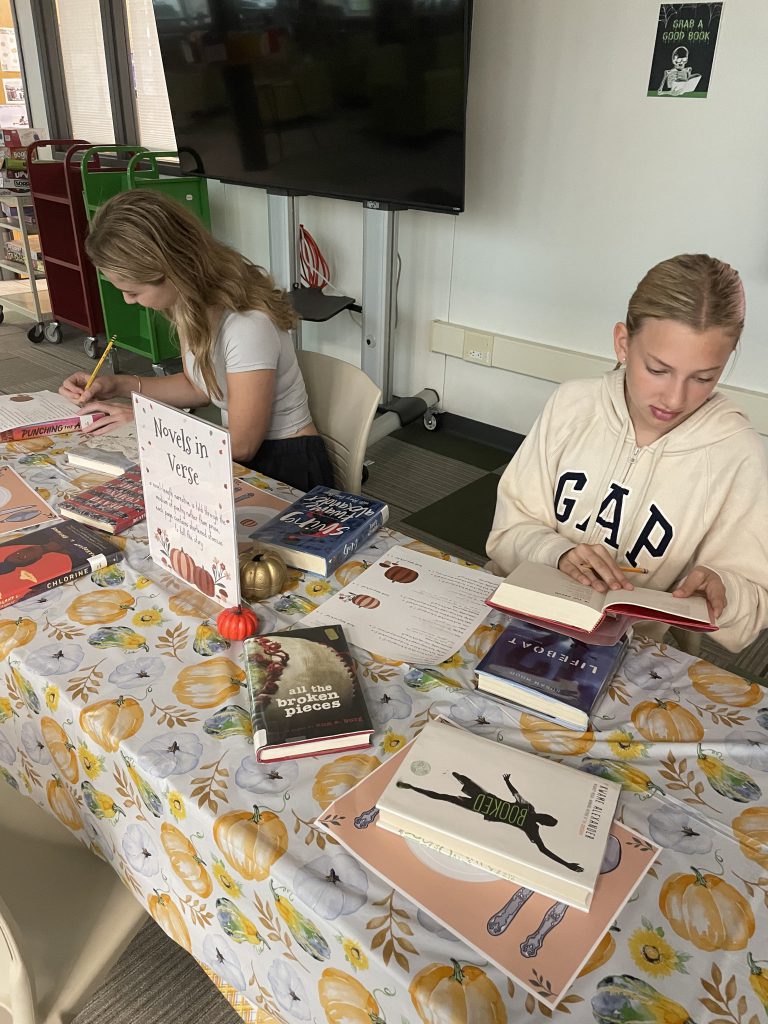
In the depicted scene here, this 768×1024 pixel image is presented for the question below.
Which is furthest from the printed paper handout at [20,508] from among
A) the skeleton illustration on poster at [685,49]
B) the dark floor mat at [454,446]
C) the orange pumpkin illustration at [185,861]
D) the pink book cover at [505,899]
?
the skeleton illustration on poster at [685,49]

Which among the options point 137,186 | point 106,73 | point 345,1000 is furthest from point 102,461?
point 106,73

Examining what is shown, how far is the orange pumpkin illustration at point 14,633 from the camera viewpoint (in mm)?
991

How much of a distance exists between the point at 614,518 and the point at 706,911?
27.9 inches

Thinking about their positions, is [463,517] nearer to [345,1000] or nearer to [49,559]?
[49,559]

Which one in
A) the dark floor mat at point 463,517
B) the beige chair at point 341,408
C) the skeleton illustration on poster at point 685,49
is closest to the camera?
the beige chair at point 341,408

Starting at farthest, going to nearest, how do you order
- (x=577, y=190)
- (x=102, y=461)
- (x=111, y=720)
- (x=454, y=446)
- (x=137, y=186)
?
1. (x=137, y=186)
2. (x=454, y=446)
3. (x=577, y=190)
4. (x=102, y=461)
5. (x=111, y=720)

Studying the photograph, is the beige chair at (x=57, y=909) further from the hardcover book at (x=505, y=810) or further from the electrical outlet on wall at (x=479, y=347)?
the electrical outlet on wall at (x=479, y=347)

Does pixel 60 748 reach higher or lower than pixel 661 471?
lower

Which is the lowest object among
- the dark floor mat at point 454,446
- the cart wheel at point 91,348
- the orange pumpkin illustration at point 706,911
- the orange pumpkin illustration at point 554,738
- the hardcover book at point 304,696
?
the dark floor mat at point 454,446

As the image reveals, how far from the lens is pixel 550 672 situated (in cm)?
94

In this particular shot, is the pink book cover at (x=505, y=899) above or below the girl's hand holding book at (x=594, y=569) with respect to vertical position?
below

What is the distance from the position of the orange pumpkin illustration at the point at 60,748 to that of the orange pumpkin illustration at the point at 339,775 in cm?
34

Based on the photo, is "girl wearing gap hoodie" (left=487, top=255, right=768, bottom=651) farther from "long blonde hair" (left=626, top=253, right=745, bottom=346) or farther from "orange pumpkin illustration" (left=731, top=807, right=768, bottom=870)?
"orange pumpkin illustration" (left=731, top=807, right=768, bottom=870)

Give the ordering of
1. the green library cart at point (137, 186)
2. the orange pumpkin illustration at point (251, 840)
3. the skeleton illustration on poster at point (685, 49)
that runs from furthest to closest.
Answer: the green library cart at point (137, 186), the skeleton illustration on poster at point (685, 49), the orange pumpkin illustration at point (251, 840)
